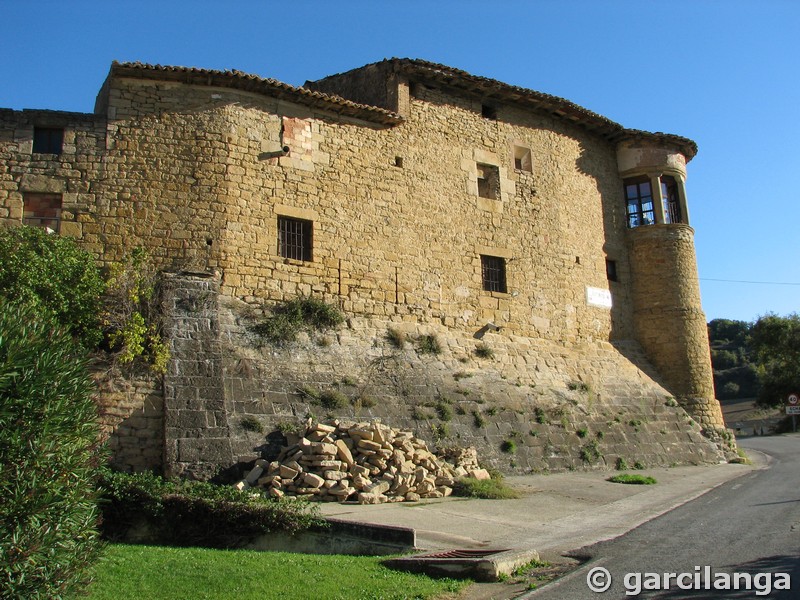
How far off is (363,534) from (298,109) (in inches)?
435

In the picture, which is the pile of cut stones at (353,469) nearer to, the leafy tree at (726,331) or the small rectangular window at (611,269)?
the small rectangular window at (611,269)

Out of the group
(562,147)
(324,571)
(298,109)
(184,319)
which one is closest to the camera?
(324,571)

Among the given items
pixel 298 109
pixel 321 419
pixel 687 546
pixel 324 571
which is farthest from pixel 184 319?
pixel 687 546

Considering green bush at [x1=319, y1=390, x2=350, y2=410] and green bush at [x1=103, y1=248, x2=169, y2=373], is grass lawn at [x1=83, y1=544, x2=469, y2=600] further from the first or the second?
green bush at [x1=319, y1=390, x2=350, y2=410]

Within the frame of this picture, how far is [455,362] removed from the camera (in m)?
17.3

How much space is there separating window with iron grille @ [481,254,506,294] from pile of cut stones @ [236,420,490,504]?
6.96 m

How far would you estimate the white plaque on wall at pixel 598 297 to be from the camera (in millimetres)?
21625

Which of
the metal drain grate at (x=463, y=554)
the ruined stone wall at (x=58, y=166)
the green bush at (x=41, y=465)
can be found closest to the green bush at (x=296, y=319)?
the ruined stone wall at (x=58, y=166)

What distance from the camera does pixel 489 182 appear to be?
20.3 metres

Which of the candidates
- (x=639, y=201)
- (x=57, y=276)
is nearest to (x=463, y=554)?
(x=57, y=276)

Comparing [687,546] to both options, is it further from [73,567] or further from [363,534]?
[73,567]

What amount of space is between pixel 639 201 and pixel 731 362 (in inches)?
2316

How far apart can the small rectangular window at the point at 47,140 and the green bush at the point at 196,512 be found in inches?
287

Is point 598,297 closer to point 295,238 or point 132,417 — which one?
point 295,238
